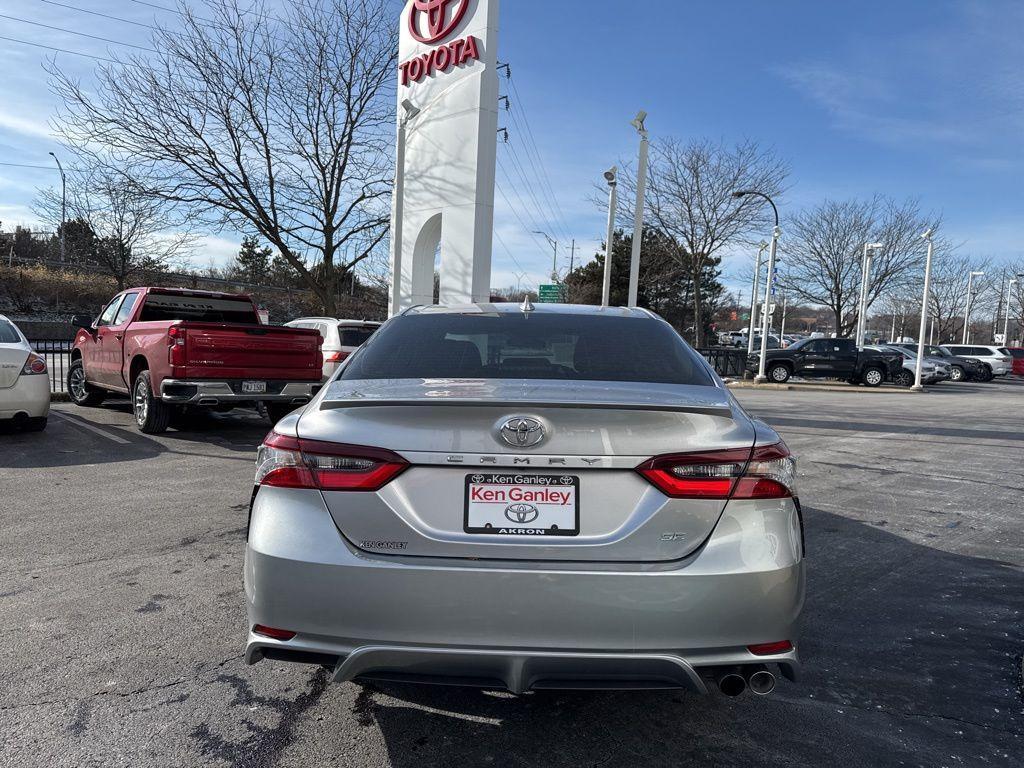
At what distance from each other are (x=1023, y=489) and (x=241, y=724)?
813cm

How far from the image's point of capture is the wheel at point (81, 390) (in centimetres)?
1184

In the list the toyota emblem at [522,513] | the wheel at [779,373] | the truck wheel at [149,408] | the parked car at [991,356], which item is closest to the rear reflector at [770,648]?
the toyota emblem at [522,513]

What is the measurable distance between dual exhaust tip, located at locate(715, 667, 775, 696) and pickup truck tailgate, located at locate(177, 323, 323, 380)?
775 cm

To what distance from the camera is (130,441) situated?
28.7ft

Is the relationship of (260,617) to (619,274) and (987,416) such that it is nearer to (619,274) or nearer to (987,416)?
(987,416)

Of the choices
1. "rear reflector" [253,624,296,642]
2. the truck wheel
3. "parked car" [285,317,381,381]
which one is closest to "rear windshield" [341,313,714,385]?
"rear reflector" [253,624,296,642]

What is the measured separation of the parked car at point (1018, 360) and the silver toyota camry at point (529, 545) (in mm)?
47311

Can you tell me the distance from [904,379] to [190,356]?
91.8 ft

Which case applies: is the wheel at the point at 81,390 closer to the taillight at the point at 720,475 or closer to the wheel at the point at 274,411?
the wheel at the point at 274,411

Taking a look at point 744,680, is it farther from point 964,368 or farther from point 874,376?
point 964,368

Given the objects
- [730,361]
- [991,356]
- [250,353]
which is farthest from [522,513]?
[991,356]

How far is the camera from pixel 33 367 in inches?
334

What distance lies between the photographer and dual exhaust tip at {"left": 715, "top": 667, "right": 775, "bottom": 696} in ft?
7.27

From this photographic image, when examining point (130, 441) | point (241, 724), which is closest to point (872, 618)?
point (241, 724)
